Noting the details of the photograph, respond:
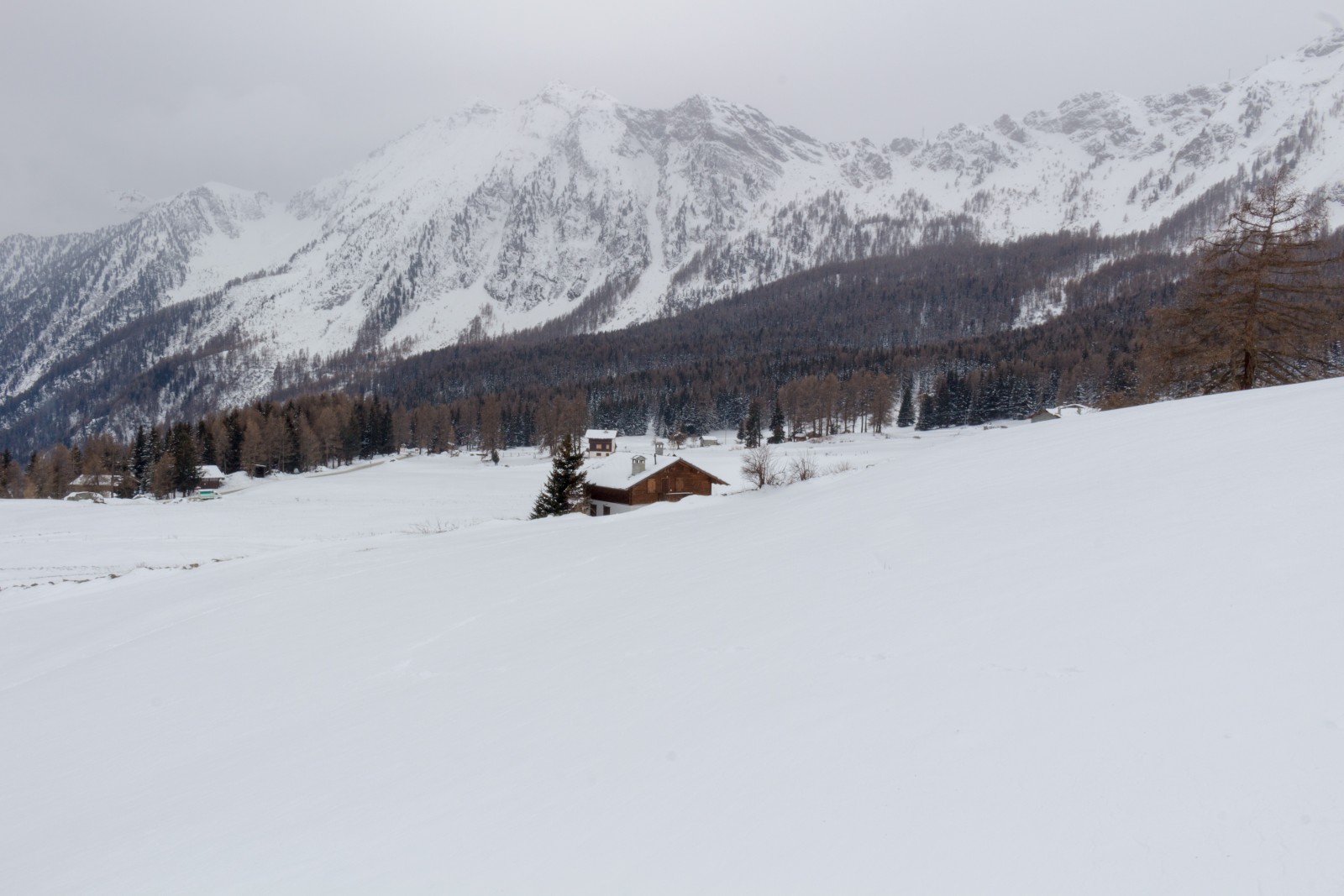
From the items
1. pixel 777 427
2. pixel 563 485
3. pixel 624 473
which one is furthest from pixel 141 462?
pixel 777 427

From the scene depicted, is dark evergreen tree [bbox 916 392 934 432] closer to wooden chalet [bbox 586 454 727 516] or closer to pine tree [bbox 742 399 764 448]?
pine tree [bbox 742 399 764 448]

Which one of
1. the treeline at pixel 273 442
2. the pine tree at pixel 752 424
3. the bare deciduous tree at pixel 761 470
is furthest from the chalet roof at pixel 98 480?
the bare deciduous tree at pixel 761 470

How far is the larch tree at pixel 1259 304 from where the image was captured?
739 inches

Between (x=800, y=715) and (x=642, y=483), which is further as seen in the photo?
(x=642, y=483)

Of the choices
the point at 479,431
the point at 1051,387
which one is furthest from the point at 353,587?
the point at 1051,387

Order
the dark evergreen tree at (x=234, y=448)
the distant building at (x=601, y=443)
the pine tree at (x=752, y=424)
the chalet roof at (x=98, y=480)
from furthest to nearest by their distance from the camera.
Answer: the pine tree at (x=752, y=424) → the distant building at (x=601, y=443) → the dark evergreen tree at (x=234, y=448) → the chalet roof at (x=98, y=480)

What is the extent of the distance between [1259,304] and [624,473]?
34.2 metres

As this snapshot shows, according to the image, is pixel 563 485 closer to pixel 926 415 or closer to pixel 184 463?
pixel 184 463

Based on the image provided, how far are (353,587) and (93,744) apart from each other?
18.3 feet

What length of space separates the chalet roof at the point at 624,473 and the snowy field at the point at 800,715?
32.6 meters

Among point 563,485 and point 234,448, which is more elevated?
point 234,448

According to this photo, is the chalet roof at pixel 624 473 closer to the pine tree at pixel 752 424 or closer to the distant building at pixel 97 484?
the pine tree at pixel 752 424

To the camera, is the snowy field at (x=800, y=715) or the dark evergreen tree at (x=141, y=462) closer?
the snowy field at (x=800, y=715)

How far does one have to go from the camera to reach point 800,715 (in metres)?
4.48
